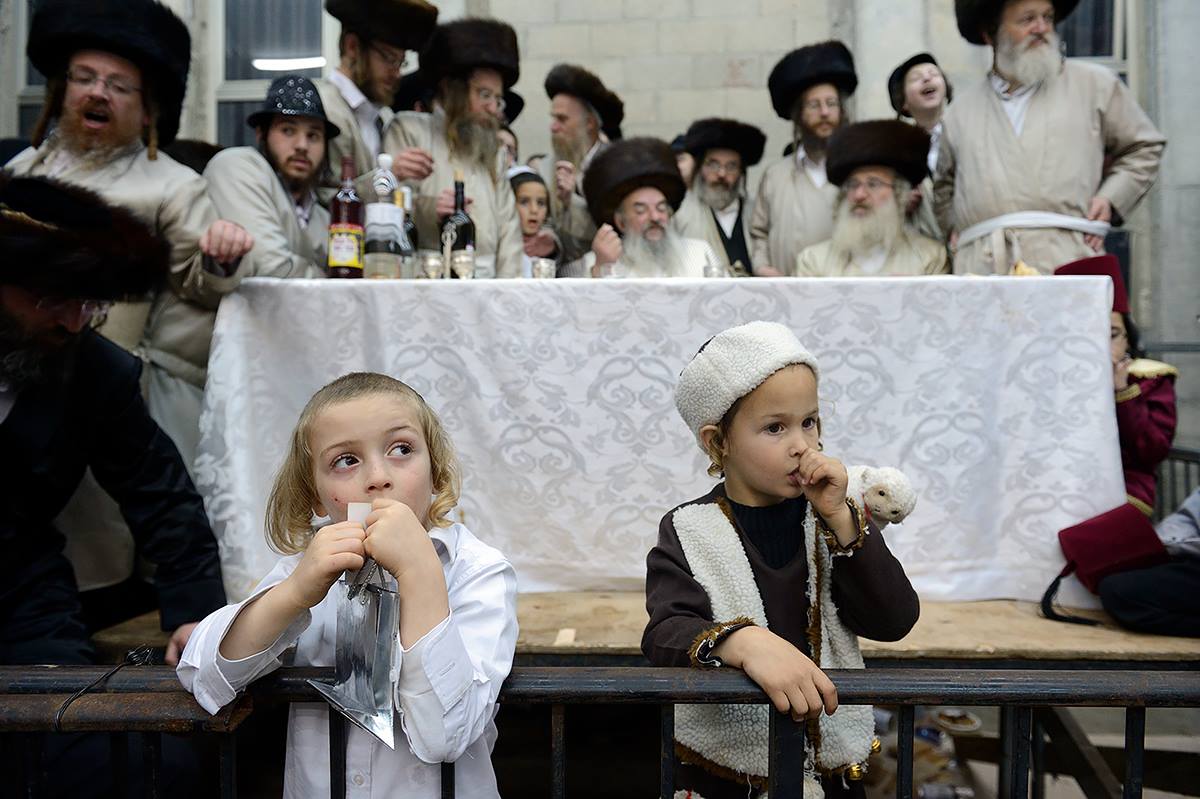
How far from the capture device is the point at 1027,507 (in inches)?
108

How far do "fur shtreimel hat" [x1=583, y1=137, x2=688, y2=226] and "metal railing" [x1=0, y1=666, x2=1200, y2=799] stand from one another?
3.57 metres

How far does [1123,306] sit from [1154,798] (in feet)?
5.53

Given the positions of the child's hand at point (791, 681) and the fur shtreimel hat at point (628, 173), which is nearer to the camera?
the child's hand at point (791, 681)

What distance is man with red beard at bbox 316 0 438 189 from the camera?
157 inches

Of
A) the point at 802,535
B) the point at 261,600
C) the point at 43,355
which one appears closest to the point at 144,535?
the point at 43,355

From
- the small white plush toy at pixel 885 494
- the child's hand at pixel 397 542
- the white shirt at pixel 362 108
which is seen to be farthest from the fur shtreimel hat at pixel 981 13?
the child's hand at pixel 397 542

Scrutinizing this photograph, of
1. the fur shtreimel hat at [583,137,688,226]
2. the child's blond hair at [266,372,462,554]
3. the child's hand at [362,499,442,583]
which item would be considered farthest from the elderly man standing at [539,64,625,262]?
the child's hand at [362,499,442,583]

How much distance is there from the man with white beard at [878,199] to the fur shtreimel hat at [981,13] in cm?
62

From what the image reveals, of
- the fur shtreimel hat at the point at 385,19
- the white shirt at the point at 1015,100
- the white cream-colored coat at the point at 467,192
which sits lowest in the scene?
the white cream-colored coat at the point at 467,192

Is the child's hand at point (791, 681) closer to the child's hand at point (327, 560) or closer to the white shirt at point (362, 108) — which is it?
the child's hand at point (327, 560)

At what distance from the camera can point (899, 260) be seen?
14.2 feet

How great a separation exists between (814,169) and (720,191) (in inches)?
24.4

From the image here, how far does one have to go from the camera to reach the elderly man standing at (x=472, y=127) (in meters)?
4.30

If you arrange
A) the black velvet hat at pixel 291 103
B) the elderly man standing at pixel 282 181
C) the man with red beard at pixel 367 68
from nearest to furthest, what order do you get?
the elderly man standing at pixel 282 181, the black velvet hat at pixel 291 103, the man with red beard at pixel 367 68
